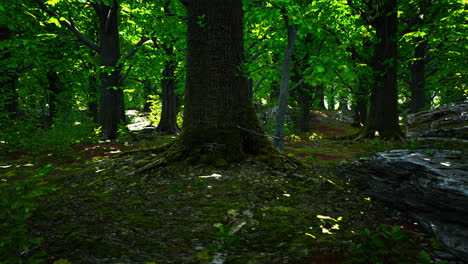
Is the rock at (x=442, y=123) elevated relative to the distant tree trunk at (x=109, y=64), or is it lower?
lower

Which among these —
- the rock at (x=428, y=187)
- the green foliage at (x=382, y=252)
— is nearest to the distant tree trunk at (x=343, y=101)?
the rock at (x=428, y=187)

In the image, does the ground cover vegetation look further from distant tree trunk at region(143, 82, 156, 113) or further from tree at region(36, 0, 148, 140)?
distant tree trunk at region(143, 82, 156, 113)

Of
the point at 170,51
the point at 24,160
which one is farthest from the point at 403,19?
the point at 24,160

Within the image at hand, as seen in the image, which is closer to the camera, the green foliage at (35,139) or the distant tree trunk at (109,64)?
the green foliage at (35,139)

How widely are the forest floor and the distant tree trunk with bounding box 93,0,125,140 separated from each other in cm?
637

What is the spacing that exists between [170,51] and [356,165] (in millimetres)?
14099

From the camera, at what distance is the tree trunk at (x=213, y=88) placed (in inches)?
217

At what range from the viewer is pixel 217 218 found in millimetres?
3348

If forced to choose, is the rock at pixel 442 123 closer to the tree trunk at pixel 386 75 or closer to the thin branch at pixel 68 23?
the tree trunk at pixel 386 75

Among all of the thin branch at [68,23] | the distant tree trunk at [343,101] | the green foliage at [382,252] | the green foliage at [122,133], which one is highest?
the thin branch at [68,23]

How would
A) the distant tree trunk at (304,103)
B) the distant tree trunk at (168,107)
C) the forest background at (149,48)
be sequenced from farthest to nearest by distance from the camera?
the distant tree trunk at (168,107) < the distant tree trunk at (304,103) < the forest background at (149,48)

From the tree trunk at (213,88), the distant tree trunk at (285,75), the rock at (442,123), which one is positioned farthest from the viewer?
the rock at (442,123)

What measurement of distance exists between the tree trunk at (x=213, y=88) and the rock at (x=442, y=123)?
7.07 metres

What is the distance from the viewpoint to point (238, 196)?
4105mm
